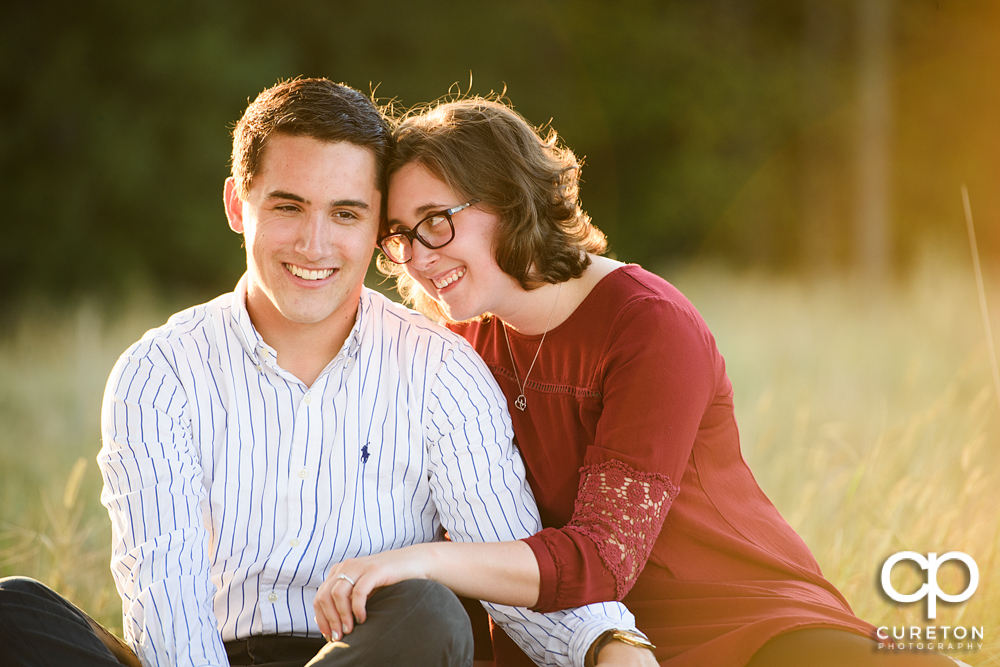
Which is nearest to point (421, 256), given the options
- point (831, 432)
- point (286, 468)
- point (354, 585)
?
point (286, 468)

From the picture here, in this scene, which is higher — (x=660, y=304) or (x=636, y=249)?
(x=636, y=249)

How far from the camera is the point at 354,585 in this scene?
1.82m

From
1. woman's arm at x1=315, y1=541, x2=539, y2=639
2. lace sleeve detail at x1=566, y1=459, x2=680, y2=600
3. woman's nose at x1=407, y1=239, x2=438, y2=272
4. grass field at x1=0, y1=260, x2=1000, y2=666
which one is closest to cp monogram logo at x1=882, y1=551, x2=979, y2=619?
grass field at x1=0, y1=260, x2=1000, y2=666

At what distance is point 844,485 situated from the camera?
143 inches

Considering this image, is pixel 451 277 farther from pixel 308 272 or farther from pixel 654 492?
pixel 654 492

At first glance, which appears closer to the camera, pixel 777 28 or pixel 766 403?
pixel 766 403

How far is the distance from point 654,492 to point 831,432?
7.39ft

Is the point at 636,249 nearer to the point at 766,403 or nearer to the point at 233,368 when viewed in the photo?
the point at 766,403

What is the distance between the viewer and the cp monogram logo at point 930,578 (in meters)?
2.71

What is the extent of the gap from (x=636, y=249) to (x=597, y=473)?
10881 mm

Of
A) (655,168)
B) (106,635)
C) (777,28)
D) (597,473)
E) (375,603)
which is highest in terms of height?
(777,28)

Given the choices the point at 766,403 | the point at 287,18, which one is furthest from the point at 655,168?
the point at 766,403

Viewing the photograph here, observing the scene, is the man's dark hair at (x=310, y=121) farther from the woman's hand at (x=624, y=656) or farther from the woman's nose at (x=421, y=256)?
the woman's hand at (x=624, y=656)

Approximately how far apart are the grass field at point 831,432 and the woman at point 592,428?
0.87 metres
